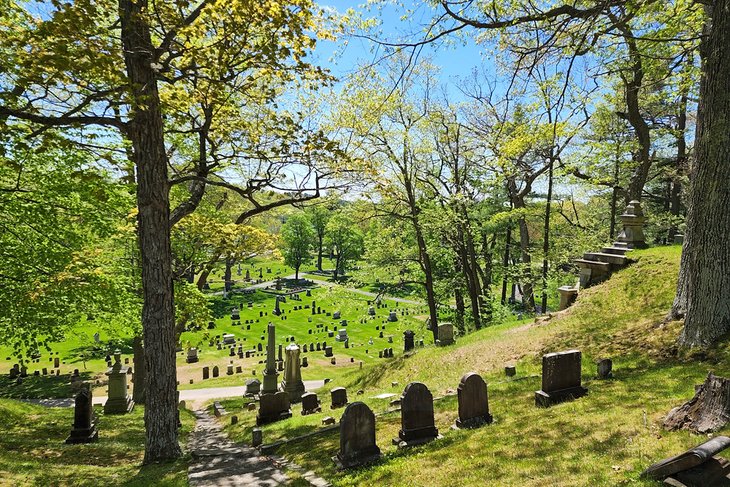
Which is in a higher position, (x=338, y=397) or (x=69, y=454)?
(x=338, y=397)

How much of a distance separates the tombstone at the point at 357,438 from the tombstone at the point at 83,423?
7.69 m

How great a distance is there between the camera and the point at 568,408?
21.3 ft

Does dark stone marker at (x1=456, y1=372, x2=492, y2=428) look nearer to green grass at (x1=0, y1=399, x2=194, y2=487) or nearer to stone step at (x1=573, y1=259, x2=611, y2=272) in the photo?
green grass at (x1=0, y1=399, x2=194, y2=487)

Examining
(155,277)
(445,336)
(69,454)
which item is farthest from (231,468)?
(445,336)

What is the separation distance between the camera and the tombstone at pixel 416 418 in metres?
6.50

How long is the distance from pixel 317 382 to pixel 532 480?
20.1 m

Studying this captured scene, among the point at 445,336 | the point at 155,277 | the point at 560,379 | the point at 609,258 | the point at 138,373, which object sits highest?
the point at 609,258

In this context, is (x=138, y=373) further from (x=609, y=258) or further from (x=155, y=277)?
(x=609, y=258)

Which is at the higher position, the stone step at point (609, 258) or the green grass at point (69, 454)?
the stone step at point (609, 258)

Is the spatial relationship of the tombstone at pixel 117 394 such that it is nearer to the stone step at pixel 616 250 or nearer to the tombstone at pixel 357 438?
the tombstone at pixel 357 438

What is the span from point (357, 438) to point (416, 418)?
1.04 metres

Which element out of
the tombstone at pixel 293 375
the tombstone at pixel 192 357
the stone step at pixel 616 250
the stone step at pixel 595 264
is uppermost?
the stone step at pixel 616 250

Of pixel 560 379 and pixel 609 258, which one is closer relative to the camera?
pixel 560 379

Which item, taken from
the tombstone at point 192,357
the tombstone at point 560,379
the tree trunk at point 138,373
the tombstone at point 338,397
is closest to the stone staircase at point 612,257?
the tombstone at point 560,379
